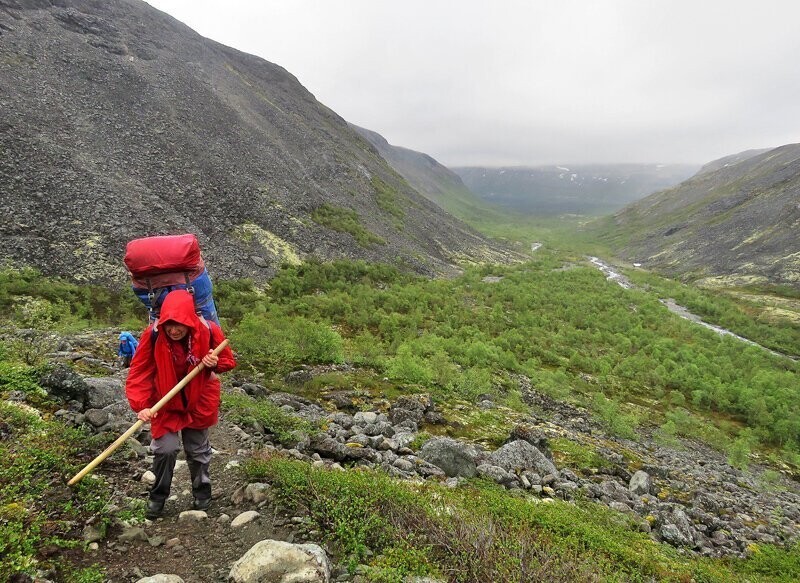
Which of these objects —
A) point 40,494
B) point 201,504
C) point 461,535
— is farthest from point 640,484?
point 40,494

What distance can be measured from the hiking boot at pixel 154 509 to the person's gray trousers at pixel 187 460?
0.04 metres

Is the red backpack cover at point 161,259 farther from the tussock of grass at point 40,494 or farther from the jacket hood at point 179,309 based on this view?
the tussock of grass at point 40,494

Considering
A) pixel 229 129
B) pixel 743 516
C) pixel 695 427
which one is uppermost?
pixel 229 129

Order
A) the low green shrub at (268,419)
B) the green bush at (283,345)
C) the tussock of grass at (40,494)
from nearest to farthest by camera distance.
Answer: the tussock of grass at (40,494), the low green shrub at (268,419), the green bush at (283,345)

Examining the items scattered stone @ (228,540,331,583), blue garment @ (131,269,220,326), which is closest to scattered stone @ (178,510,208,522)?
scattered stone @ (228,540,331,583)

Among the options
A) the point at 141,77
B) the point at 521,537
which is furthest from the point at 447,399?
the point at 141,77

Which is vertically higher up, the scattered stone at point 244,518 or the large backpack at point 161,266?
the large backpack at point 161,266

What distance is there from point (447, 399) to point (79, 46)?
156 feet

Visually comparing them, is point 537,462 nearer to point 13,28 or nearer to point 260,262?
point 260,262

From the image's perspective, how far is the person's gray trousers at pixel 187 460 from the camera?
4707mm

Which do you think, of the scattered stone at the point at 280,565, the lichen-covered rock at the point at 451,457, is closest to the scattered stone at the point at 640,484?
the lichen-covered rock at the point at 451,457

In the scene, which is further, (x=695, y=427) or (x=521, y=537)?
(x=695, y=427)

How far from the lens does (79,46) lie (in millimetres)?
38281

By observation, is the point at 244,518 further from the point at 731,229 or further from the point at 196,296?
the point at 731,229
